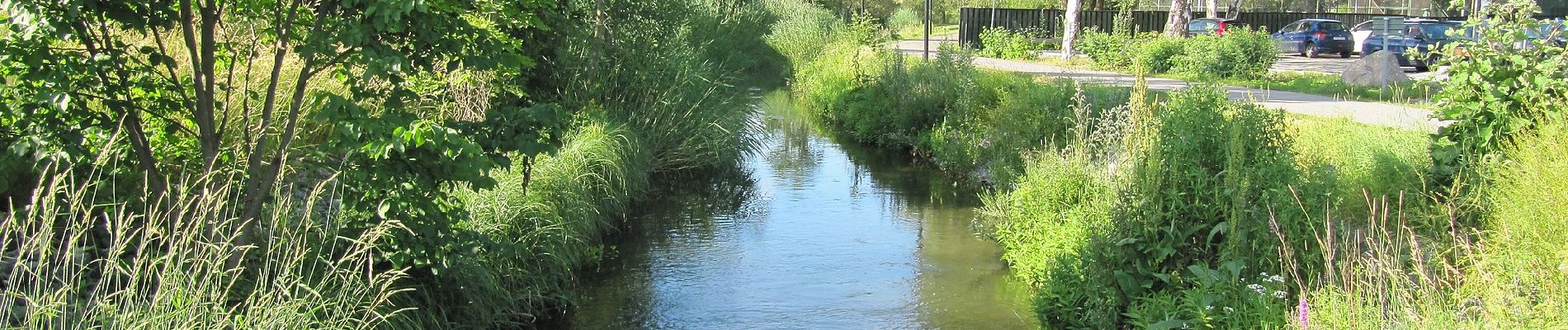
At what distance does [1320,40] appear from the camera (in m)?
32.4

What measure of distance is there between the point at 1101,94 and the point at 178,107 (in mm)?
8785

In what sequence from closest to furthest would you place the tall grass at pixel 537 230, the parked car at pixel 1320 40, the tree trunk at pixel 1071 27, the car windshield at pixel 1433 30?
the tall grass at pixel 537 230 → the car windshield at pixel 1433 30 → the tree trunk at pixel 1071 27 → the parked car at pixel 1320 40

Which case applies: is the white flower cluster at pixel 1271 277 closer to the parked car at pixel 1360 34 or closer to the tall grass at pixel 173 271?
the tall grass at pixel 173 271

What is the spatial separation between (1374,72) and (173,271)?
17.8 metres

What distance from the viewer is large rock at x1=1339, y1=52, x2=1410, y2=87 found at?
17.8 meters

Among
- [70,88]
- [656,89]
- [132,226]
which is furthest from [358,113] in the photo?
[656,89]

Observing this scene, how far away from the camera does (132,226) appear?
5.83 m

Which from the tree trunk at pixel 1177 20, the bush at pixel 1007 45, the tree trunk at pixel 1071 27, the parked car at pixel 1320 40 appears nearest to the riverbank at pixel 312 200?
the tree trunk at pixel 1177 20

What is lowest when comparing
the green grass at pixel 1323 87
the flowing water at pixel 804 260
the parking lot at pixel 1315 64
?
the flowing water at pixel 804 260

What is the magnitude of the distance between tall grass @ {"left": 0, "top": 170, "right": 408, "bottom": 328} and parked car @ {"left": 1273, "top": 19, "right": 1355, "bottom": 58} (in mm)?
29835

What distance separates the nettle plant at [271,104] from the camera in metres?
4.85

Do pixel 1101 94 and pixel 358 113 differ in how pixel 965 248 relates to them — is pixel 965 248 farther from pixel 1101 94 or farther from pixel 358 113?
pixel 358 113

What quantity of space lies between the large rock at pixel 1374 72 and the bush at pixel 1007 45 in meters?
10.5

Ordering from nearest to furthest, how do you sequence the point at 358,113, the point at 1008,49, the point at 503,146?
1. the point at 358,113
2. the point at 503,146
3. the point at 1008,49
